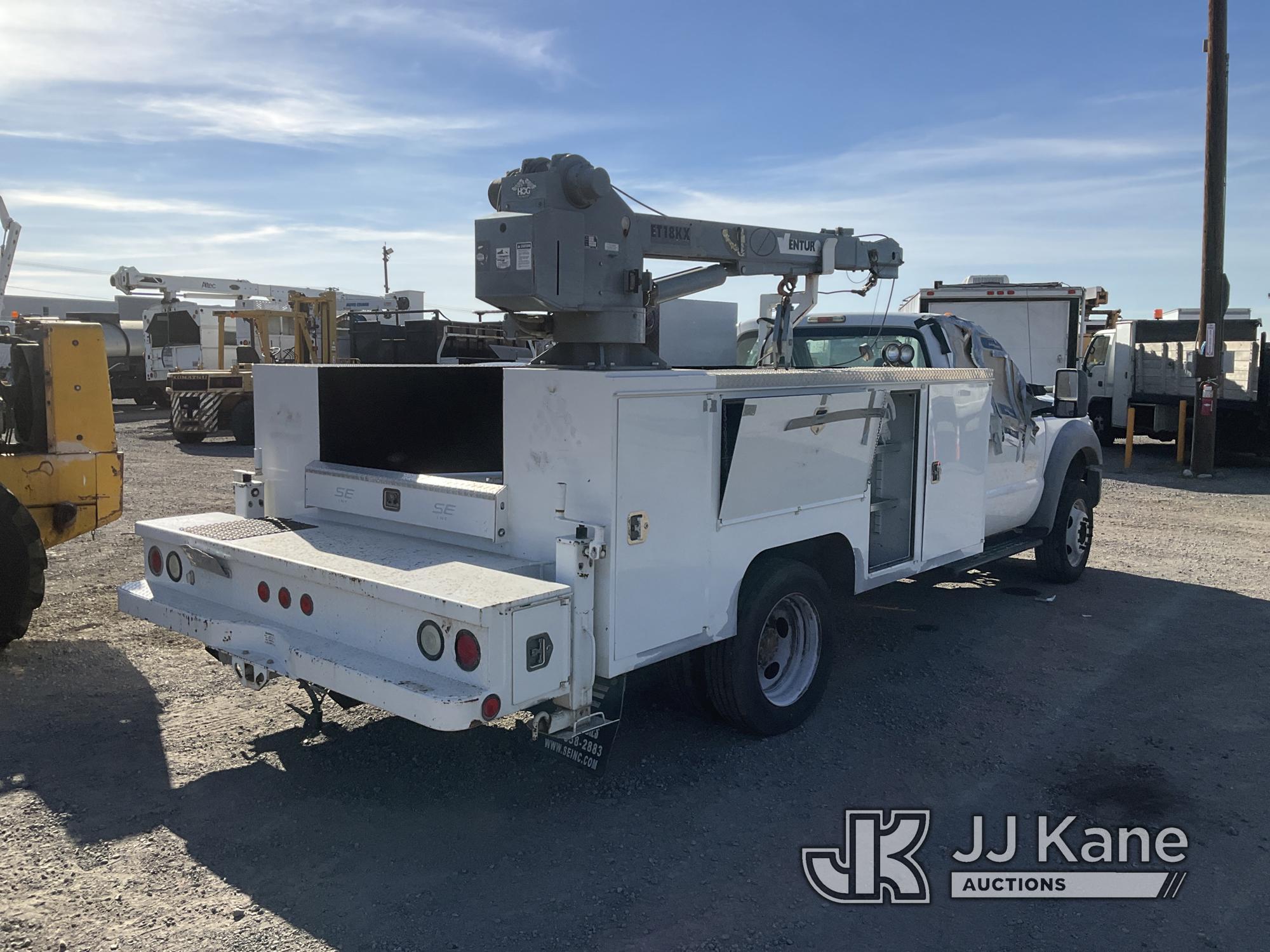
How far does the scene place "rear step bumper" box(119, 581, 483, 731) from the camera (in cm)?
352

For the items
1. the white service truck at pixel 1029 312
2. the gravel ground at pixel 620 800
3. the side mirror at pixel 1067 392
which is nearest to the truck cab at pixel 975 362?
the side mirror at pixel 1067 392

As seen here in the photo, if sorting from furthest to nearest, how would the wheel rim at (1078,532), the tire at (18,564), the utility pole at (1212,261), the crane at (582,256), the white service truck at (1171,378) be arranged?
the white service truck at (1171,378)
the utility pole at (1212,261)
the wheel rim at (1078,532)
the tire at (18,564)
the crane at (582,256)

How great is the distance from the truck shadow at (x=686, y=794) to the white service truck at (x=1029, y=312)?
34.9 ft

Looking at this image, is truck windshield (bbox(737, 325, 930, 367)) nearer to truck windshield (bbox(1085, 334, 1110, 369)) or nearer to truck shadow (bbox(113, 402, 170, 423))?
truck windshield (bbox(1085, 334, 1110, 369))

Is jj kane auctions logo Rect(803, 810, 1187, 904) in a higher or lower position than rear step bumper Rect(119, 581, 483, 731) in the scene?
lower

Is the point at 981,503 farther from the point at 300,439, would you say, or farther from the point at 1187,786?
the point at 300,439

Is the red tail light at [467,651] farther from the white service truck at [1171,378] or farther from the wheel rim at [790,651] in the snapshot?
the white service truck at [1171,378]

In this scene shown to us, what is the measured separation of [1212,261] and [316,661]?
16302 millimetres

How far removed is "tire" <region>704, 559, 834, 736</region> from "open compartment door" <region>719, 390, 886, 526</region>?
0.36m

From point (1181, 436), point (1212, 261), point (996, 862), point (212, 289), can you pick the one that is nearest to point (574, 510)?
point (996, 862)

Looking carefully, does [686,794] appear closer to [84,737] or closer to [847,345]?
[84,737]

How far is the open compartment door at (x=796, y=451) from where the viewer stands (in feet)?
14.8

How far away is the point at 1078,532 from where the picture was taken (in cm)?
875

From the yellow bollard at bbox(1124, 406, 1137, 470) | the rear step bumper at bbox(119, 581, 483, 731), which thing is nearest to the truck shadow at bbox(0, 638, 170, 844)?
the rear step bumper at bbox(119, 581, 483, 731)
